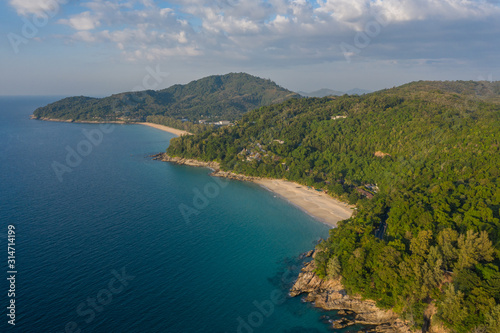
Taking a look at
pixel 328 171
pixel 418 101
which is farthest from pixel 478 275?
pixel 418 101

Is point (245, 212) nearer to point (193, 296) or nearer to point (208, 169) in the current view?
point (193, 296)

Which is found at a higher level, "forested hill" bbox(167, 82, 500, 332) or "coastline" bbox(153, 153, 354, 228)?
"forested hill" bbox(167, 82, 500, 332)

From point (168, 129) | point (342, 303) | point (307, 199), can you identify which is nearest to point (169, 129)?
point (168, 129)

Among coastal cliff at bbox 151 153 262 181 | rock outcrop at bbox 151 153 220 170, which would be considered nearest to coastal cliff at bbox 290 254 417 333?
coastal cliff at bbox 151 153 262 181

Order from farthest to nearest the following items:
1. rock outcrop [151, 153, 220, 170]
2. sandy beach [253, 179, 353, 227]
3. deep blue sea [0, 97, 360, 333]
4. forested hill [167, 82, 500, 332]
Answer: rock outcrop [151, 153, 220, 170] < sandy beach [253, 179, 353, 227] < deep blue sea [0, 97, 360, 333] < forested hill [167, 82, 500, 332]

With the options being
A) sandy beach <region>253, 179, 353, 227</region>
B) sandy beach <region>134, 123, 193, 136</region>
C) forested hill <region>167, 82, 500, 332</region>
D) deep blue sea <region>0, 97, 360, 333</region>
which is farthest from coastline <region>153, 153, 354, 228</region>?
sandy beach <region>134, 123, 193, 136</region>

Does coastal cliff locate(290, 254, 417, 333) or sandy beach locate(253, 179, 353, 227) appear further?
sandy beach locate(253, 179, 353, 227)

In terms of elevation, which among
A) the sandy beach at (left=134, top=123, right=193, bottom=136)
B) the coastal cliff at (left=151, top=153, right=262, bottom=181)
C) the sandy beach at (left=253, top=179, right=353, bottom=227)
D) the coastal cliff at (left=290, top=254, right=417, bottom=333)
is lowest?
the coastal cliff at (left=290, top=254, right=417, bottom=333)

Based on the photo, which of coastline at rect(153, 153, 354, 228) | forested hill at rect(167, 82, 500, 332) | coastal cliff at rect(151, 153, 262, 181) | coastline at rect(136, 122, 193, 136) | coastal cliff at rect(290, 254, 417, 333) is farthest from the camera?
coastline at rect(136, 122, 193, 136)

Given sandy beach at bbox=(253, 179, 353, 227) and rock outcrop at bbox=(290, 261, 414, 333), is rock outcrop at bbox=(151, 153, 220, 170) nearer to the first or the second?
sandy beach at bbox=(253, 179, 353, 227)
